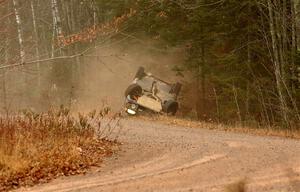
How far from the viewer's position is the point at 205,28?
23078 millimetres

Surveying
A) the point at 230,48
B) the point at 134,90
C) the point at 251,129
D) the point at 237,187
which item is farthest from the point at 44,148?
the point at 230,48

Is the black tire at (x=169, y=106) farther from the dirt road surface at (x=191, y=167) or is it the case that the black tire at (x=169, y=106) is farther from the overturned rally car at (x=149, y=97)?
the dirt road surface at (x=191, y=167)

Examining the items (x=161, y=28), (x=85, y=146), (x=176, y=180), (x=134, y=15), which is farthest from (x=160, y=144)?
(x=134, y=15)

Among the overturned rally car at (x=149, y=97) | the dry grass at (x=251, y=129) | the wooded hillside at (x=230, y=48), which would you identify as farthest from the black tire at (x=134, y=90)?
the wooded hillside at (x=230, y=48)

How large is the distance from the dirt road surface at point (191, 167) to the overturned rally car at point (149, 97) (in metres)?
8.17

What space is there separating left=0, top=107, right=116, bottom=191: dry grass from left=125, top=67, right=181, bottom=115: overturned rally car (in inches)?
359

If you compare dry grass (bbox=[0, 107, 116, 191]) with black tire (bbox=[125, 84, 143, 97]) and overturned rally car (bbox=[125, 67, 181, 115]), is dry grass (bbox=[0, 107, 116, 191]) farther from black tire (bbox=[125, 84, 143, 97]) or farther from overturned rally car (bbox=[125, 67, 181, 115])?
overturned rally car (bbox=[125, 67, 181, 115])

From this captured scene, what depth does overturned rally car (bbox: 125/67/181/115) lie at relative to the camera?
21.5m

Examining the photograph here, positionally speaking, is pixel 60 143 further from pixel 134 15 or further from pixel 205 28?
pixel 134 15

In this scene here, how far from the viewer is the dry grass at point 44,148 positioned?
8.87 m

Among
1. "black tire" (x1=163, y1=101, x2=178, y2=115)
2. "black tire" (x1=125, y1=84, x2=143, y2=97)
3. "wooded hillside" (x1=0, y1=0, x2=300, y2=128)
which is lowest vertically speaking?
"black tire" (x1=163, y1=101, x2=178, y2=115)

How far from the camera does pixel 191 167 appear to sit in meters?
9.38

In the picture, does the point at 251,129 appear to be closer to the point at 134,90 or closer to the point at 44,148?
the point at 134,90

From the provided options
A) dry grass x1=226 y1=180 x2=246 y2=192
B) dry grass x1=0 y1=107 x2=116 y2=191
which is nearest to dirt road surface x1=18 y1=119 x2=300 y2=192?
dry grass x1=0 y1=107 x2=116 y2=191
